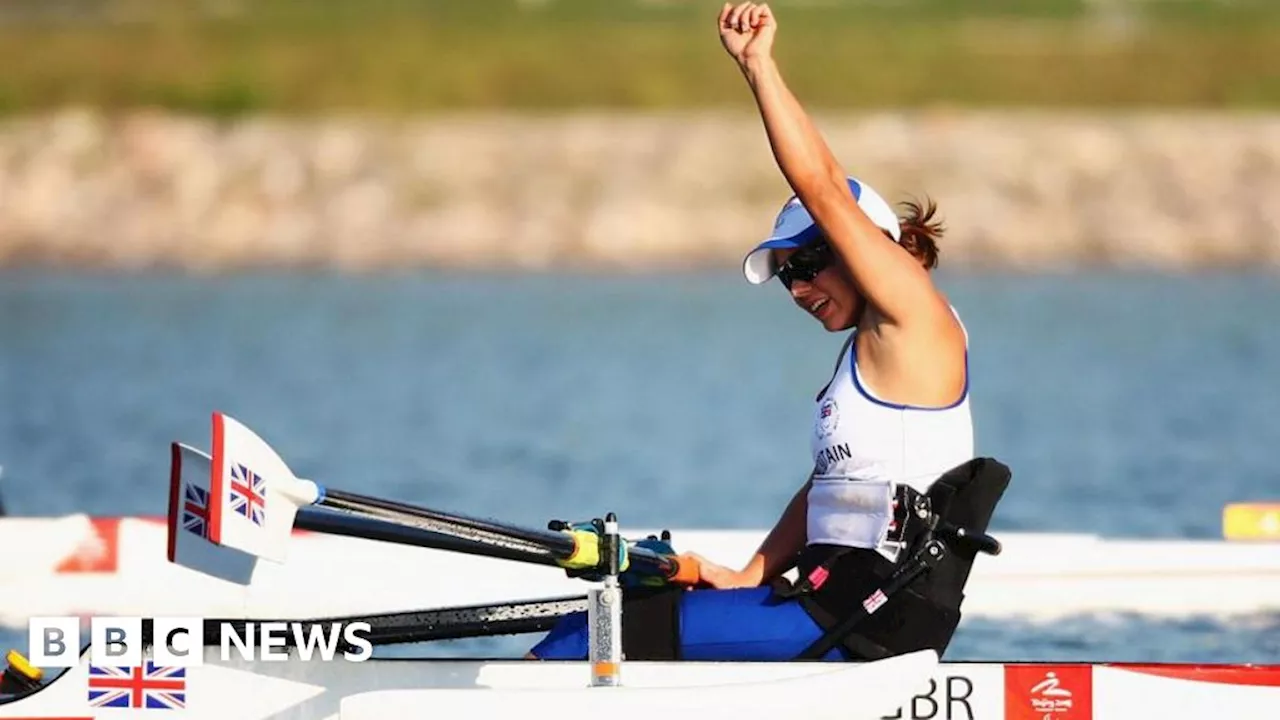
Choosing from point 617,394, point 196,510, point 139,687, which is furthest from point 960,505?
point 617,394

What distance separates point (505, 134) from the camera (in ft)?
164

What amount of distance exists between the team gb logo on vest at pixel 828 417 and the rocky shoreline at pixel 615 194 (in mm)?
39095

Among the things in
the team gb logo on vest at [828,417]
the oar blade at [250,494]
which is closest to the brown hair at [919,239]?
the team gb logo on vest at [828,417]

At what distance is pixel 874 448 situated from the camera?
712 centimetres

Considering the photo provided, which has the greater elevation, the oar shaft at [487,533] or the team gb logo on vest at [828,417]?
the team gb logo on vest at [828,417]

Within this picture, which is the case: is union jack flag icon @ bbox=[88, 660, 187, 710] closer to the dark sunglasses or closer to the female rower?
the female rower

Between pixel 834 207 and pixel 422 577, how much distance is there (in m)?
5.53

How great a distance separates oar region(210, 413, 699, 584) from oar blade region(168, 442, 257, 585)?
0.54 ft

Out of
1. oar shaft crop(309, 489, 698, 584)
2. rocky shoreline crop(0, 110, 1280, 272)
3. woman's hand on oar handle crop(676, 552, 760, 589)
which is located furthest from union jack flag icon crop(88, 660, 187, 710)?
rocky shoreline crop(0, 110, 1280, 272)

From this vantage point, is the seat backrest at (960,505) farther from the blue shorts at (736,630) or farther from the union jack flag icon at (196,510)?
the union jack flag icon at (196,510)

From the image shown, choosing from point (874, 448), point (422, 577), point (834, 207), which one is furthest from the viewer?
point (422, 577)

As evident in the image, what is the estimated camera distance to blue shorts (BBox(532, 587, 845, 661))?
7305 mm

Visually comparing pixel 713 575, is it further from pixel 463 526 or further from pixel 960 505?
pixel 960 505

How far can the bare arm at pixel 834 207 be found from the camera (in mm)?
6777
